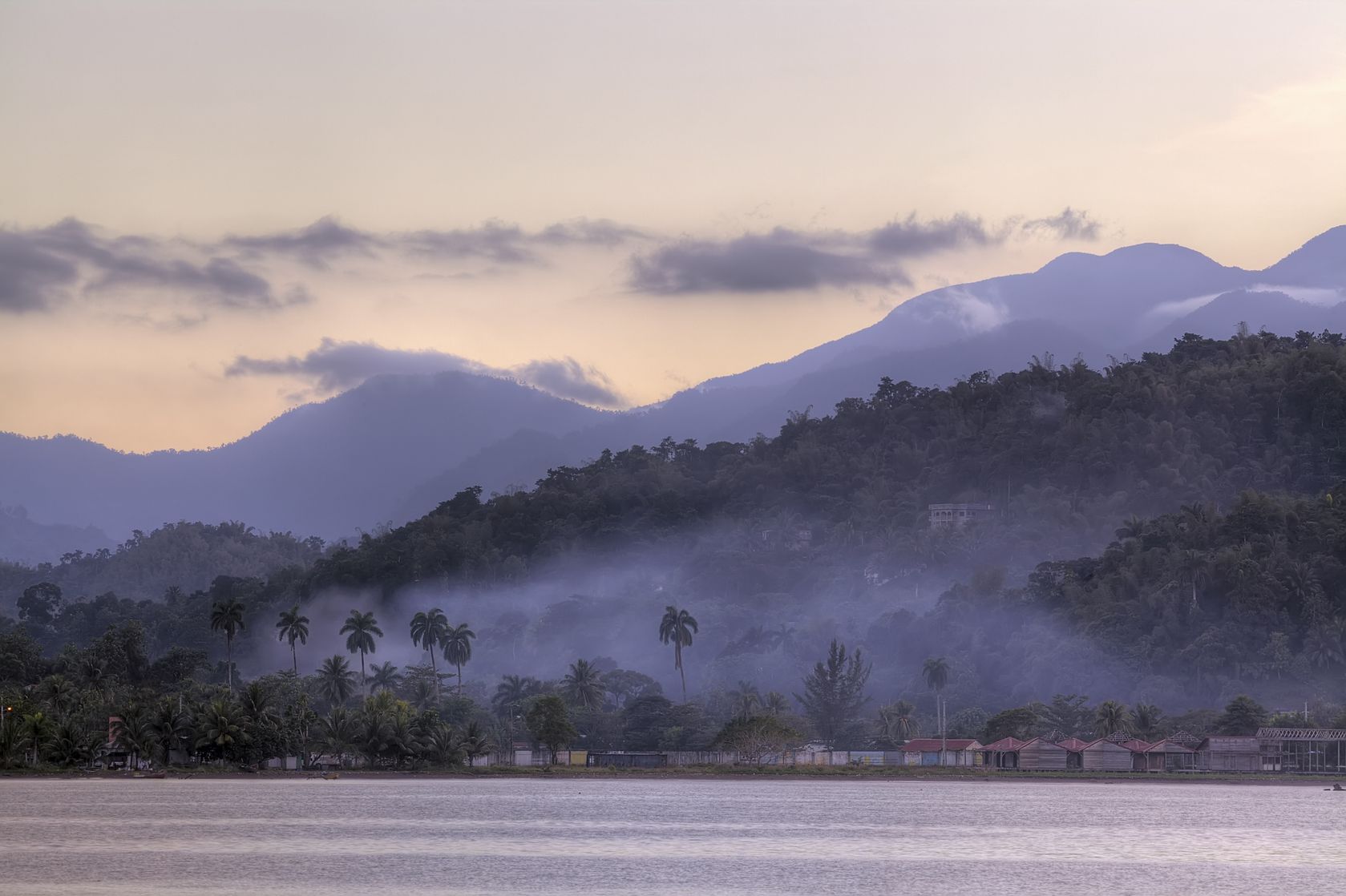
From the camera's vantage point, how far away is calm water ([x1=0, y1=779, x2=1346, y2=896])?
5688 cm

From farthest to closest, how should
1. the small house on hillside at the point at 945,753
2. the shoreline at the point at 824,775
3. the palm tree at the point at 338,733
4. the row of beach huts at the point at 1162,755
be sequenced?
the small house on hillside at the point at 945,753 → the row of beach huts at the point at 1162,755 → the shoreline at the point at 824,775 → the palm tree at the point at 338,733

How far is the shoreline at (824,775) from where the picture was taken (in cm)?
12506

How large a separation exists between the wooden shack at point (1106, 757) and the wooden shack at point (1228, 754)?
5.91 metres

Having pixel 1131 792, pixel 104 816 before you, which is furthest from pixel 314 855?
pixel 1131 792

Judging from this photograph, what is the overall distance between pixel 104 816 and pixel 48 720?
3328 cm

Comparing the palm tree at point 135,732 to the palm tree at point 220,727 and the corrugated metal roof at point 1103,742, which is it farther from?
the corrugated metal roof at point 1103,742

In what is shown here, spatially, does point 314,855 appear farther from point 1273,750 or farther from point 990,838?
point 1273,750

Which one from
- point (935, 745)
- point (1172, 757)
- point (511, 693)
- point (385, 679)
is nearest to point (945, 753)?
point (935, 745)

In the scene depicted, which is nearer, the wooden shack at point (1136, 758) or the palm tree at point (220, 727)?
the palm tree at point (220, 727)

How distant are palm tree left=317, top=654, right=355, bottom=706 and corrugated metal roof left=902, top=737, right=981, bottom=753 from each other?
61041 millimetres

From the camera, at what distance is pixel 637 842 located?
234 feet


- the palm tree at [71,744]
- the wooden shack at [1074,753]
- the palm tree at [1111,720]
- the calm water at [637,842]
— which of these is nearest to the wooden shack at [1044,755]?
the wooden shack at [1074,753]

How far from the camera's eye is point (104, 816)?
80.2 meters

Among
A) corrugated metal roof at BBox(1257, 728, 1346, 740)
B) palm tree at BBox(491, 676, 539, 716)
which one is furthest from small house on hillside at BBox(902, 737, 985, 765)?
palm tree at BBox(491, 676, 539, 716)
